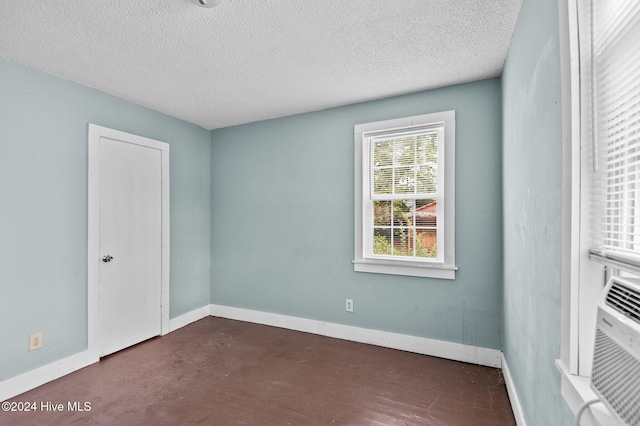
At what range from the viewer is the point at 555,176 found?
120 centimetres

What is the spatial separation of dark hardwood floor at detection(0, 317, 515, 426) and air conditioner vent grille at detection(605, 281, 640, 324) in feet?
5.39

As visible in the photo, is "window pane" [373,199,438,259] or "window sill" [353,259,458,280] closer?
"window sill" [353,259,458,280]

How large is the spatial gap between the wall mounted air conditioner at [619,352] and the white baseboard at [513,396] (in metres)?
1.28

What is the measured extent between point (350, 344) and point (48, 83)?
142 inches

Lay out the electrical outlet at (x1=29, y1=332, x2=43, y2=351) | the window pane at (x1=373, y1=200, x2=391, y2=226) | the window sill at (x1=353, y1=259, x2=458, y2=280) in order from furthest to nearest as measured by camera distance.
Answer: the window pane at (x1=373, y1=200, x2=391, y2=226) < the window sill at (x1=353, y1=259, x2=458, y2=280) < the electrical outlet at (x1=29, y1=332, x2=43, y2=351)

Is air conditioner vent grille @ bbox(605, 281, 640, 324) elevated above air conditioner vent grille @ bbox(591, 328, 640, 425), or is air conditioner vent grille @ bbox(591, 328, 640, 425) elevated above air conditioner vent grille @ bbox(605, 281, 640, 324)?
air conditioner vent grille @ bbox(605, 281, 640, 324)

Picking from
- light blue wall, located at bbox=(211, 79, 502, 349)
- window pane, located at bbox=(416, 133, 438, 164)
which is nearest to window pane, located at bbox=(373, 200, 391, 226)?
light blue wall, located at bbox=(211, 79, 502, 349)

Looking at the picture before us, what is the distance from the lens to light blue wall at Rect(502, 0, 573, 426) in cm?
121

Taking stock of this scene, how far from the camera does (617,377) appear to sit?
736 millimetres

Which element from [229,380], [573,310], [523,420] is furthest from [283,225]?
[573,310]

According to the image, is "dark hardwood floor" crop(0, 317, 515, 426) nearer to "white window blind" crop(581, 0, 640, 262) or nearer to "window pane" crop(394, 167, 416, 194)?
"window pane" crop(394, 167, 416, 194)

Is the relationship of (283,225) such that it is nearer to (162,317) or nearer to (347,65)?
(162,317)

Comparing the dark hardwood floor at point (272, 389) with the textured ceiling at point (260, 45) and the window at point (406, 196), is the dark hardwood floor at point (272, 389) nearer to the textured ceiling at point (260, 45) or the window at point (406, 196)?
the window at point (406, 196)

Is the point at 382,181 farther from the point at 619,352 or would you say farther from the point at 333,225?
the point at 619,352
